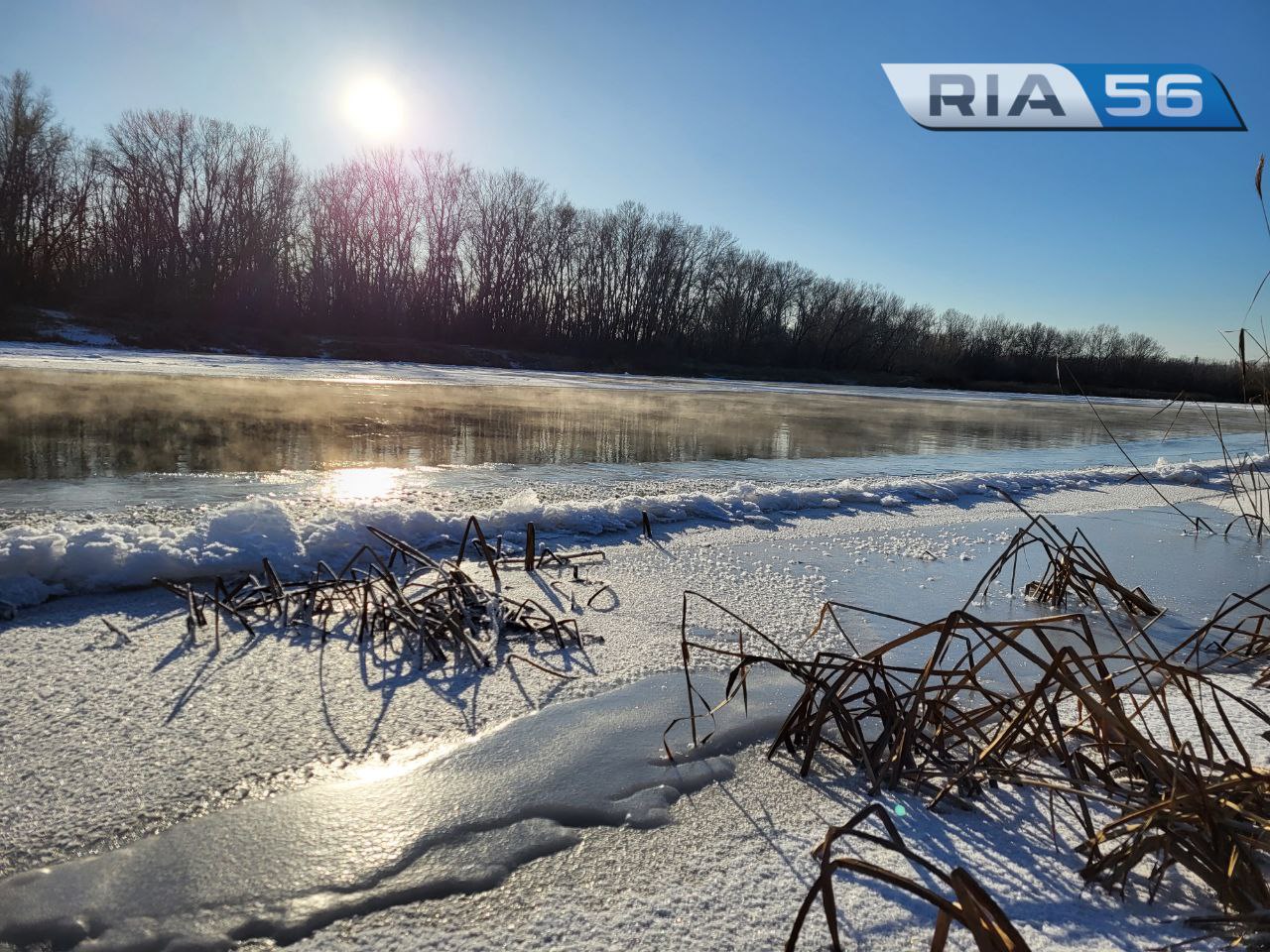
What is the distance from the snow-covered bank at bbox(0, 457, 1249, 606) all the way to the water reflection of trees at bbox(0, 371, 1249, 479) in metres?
2.52

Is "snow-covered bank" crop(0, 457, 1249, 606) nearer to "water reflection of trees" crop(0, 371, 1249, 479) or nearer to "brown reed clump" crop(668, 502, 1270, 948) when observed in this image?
"brown reed clump" crop(668, 502, 1270, 948)

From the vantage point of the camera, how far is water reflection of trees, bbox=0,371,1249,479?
22.2 ft

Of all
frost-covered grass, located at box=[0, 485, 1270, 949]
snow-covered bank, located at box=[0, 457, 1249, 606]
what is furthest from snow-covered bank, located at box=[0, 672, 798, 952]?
snow-covered bank, located at box=[0, 457, 1249, 606]

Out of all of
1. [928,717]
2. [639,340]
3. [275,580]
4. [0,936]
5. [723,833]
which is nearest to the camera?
[0,936]

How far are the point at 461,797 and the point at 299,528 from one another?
2559mm

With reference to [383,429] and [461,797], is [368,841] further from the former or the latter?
[383,429]

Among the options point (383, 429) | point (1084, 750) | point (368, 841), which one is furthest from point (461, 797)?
point (383, 429)

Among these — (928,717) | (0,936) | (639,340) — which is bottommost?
(0,936)

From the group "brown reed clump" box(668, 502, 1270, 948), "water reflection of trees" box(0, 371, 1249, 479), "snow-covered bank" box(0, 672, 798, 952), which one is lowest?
"snow-covered bank" box(0, 672, 798, 952)

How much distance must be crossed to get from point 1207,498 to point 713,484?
5313 mm

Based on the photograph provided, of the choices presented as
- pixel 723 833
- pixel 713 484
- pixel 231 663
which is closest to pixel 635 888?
pixel 723 833

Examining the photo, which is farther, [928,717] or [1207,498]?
[1207,498]

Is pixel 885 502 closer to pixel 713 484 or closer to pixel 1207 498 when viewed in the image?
pixel 713 484

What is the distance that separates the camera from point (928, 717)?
1.82 m
